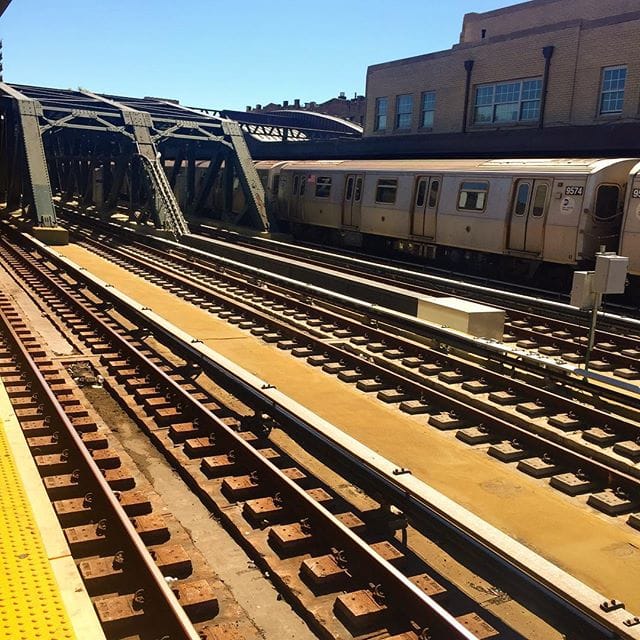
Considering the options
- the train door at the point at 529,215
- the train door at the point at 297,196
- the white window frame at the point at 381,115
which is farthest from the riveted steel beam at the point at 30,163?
the white window frame at the point at 381,115

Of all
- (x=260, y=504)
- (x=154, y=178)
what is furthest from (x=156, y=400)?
(x=154, y=178)

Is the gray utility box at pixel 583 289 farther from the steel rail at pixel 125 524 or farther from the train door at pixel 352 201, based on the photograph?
the train door at pixel 352 201

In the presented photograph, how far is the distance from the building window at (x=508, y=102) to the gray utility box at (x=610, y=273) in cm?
2380

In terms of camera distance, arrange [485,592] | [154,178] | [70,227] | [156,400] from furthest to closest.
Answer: [70,227]
[154,178]
[156,400]
[485,592]

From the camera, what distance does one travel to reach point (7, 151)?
29.4 m

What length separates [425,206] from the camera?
814 inches

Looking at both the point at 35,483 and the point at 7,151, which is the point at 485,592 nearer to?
the point at 35,483

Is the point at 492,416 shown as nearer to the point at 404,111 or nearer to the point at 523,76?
the point at 523,76

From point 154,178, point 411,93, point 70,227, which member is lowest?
point 70,227

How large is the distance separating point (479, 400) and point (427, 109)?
31708 millimetres

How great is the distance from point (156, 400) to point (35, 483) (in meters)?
2.73

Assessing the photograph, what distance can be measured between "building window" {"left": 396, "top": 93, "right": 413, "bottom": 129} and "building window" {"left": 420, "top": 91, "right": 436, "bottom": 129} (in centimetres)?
107

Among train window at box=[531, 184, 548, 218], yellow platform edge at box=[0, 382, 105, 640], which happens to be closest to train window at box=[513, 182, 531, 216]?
train window at box=[531, 184, 548, 218]

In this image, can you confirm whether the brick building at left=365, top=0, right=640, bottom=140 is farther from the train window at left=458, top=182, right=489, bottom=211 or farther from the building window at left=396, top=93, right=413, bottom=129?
the train window at left=458, top=182, right=489, bottom=211
